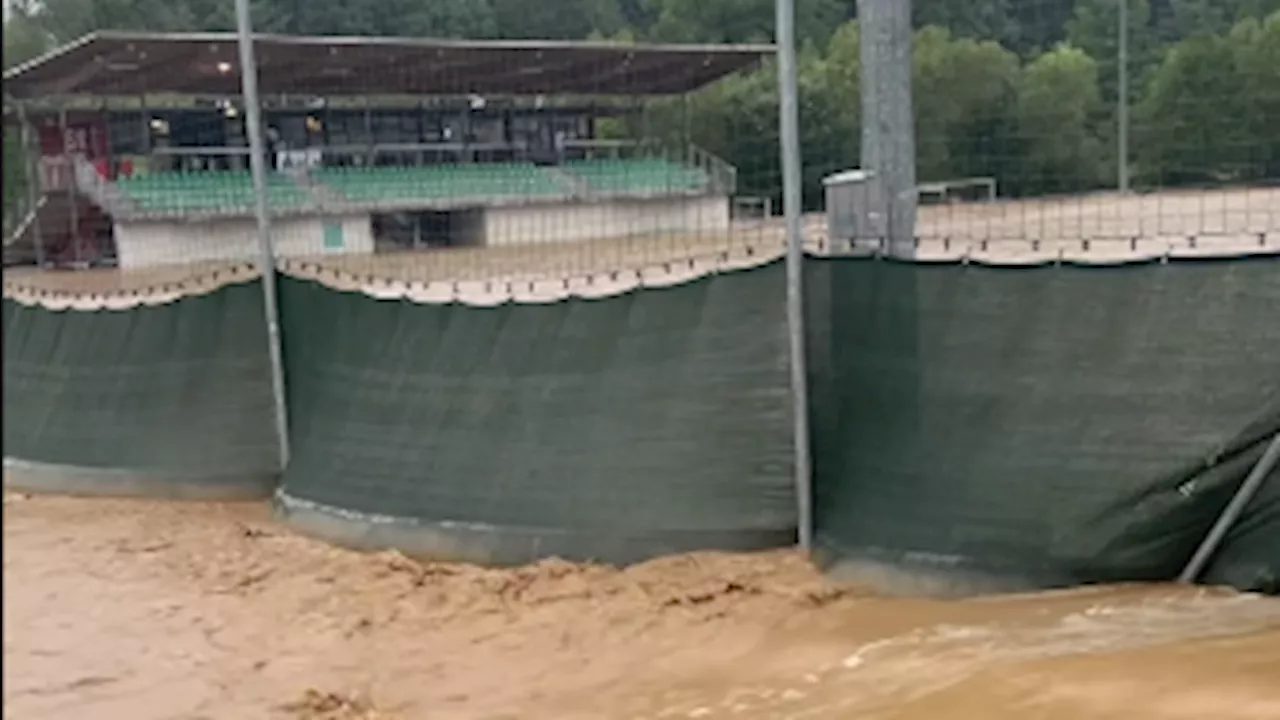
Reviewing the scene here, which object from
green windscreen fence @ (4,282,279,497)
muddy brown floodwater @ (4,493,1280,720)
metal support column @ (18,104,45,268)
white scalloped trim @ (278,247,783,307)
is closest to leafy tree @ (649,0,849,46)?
white scalloped trim @ (278,247,783,307)

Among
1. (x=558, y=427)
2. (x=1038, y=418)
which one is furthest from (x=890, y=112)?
(x=558, y=427)

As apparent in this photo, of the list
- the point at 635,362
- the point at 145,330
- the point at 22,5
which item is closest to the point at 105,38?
the point at 145,330

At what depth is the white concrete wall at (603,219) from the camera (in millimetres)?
15330

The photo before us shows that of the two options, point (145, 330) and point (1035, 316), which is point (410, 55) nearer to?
point (145, 330)

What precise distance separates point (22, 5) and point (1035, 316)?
4179 mm

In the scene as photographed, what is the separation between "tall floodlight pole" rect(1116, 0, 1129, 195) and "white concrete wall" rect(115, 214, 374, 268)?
17996 mm

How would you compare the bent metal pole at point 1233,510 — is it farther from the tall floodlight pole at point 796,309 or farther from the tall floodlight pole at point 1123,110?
the tall floodlight pole at point 1123,110

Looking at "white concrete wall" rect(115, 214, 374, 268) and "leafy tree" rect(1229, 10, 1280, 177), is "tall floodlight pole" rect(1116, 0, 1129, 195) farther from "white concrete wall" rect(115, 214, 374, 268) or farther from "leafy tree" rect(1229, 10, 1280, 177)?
"white concrete wall" rect(115, 214, 374, 268)

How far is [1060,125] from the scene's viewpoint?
8.50 m

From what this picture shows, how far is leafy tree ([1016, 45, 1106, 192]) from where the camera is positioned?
8148mm

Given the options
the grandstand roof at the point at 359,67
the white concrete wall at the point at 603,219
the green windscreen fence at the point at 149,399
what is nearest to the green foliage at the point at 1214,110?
the white concrete wall at the point at 603,219

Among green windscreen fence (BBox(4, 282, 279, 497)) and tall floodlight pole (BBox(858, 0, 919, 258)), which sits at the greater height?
tall floodlight pole (BBox(858, 0, 919, 258))

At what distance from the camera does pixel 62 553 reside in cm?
667

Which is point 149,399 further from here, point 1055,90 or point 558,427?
point 1055,90
